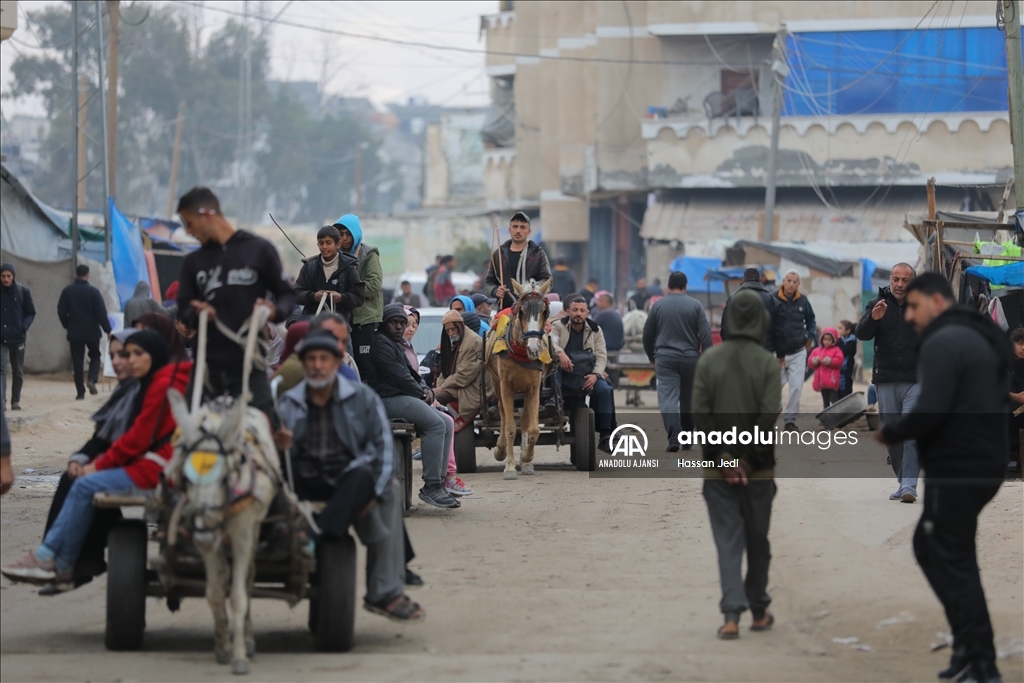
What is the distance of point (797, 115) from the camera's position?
38.9 meters

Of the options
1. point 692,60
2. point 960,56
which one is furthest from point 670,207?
point 960,56

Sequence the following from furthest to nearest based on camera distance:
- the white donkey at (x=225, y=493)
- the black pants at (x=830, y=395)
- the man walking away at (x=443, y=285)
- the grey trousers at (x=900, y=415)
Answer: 1. the man walking away at (x=443, y=285)
2. the black pants at (x=830, y=395)
3. the grey trousers at (x=900, y=415)
4. the white donkey at (x=225, y=493)

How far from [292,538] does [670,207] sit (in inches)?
1369

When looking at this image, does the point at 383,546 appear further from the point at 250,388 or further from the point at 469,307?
the point at 469,307

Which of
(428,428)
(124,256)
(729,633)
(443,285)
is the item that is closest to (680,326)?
(428,428)

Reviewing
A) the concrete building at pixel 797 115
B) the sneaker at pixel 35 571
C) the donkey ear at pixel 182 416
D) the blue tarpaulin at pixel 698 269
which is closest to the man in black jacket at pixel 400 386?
the sneaker at pixel 35 571

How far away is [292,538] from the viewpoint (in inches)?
267

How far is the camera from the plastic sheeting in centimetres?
3825

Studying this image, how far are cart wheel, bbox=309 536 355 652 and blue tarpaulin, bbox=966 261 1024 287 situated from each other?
8815 millimetres

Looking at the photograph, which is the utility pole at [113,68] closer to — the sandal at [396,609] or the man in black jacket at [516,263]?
the man in black jacket at [516,263]

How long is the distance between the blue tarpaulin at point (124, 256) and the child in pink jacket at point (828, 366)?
14.0 meters

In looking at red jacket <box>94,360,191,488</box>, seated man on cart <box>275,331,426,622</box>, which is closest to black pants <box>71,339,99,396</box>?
red jacket <box>94,360,191,488</box>

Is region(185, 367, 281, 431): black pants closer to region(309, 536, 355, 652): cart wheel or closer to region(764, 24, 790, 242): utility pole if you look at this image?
region(309, 536, 355, 652): cart wheel

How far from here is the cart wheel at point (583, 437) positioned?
14492 millimetres
